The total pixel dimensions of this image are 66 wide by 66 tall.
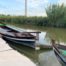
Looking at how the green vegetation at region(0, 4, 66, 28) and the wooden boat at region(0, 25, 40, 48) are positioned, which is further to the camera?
the green vegetation at region(0, 4, 66, 28)

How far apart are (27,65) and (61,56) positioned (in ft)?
4.86

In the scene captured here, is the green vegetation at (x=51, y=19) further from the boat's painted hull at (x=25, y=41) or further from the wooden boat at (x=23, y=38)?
the boat's painted hull at (x=25, y=41)

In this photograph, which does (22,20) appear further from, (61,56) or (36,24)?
(61,56)

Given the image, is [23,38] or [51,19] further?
[51,19]

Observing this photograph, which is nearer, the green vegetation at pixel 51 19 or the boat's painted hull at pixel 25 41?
the boat's painted hull at pixel 25 41

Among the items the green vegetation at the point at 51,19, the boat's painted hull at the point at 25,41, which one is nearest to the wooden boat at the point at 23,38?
the boat's painted hull at the point at 25,41

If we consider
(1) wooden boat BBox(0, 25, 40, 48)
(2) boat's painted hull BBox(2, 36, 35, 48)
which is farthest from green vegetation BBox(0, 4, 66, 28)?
(2) boat's painted hull BBox(2, 36, 35, 48)

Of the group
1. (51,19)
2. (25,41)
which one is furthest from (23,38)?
(51,19)

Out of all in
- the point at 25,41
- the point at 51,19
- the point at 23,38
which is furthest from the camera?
the point at 51,19

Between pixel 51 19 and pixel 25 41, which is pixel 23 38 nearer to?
pixel 25 41

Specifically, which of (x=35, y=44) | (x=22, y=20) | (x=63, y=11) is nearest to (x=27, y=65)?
(x=35, y=44)

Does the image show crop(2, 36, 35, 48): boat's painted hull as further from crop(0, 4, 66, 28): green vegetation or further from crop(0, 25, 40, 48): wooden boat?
crop(0, 4, 66, 28): green vegetation

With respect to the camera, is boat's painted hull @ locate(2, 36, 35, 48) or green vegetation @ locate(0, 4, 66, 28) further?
green vegetation @ locate(0, 4, 66, 28)

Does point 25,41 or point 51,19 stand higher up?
point 51,19
